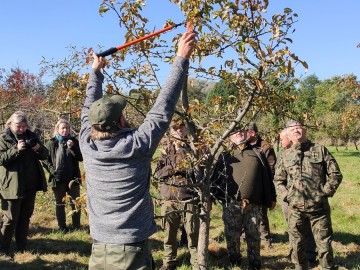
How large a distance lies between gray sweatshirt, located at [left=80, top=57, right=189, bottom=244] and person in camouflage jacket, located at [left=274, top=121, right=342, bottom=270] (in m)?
2.77

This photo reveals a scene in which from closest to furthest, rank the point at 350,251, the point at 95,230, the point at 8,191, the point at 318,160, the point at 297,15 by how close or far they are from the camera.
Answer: the point at 95,230 < the point at 297,15 < the point at 318,160 < the point at 8,191 < the point at 350,251

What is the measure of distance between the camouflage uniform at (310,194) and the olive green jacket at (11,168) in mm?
3571

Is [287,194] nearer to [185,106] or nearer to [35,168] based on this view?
[185,106]

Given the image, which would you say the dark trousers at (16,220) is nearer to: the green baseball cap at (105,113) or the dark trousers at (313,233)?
the dark trousers at (313,233)

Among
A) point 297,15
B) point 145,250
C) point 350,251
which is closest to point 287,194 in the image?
point 350,251

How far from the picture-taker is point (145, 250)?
103 inches

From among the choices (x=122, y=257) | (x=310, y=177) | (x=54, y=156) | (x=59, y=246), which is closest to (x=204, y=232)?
(x=122, y=257)

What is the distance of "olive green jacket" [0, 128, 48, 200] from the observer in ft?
18.5

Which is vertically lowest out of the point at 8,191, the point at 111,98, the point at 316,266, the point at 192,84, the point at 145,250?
the point at 316,266

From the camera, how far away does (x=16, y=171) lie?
5.78 metres

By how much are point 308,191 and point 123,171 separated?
3.16 m

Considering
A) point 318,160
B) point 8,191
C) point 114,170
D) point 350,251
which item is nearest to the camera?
point 114,170

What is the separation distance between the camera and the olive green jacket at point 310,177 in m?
4.83

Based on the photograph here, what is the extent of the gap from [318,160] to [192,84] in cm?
213
